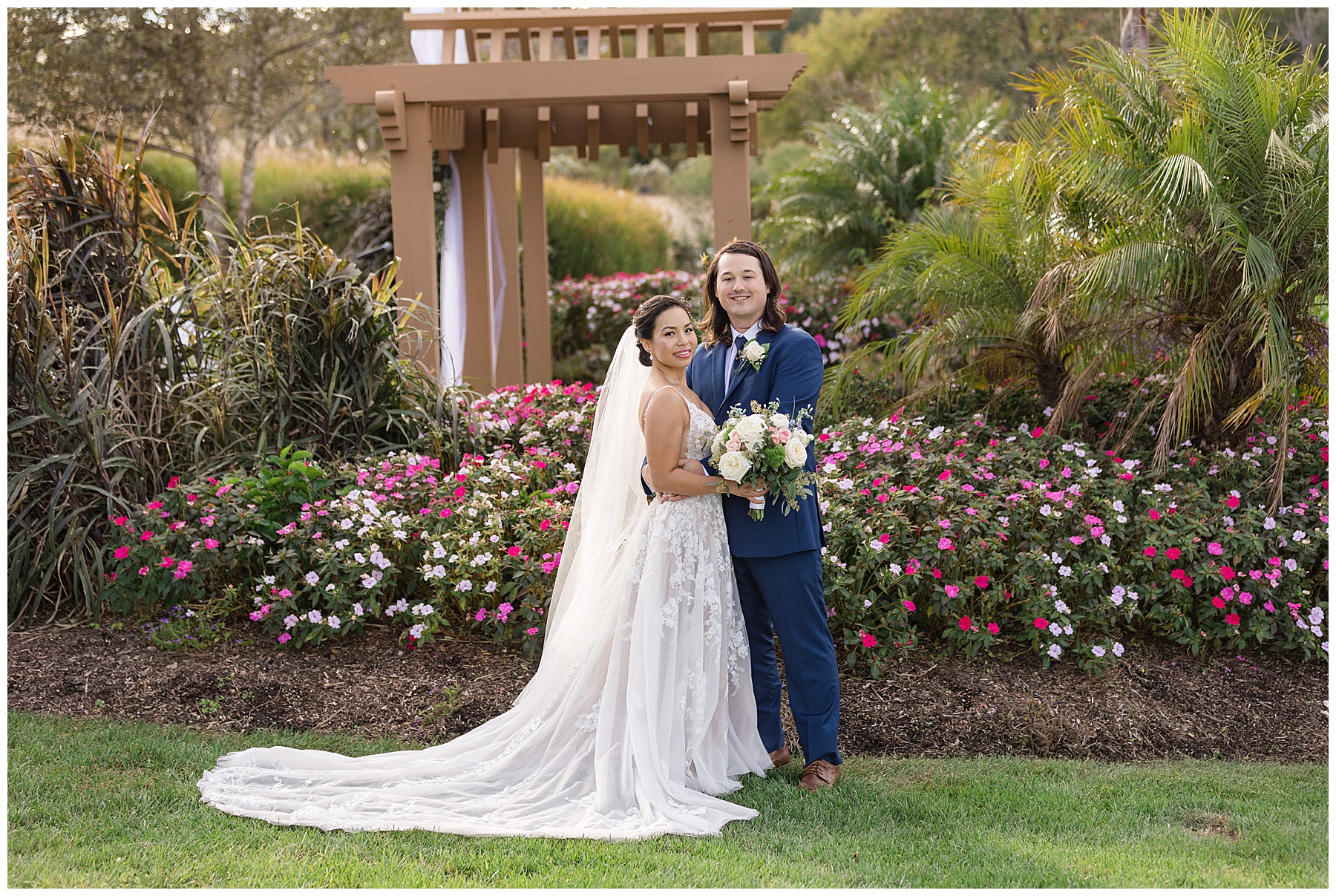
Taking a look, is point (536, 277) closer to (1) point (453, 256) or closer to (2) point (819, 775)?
(1) point (453, 256)

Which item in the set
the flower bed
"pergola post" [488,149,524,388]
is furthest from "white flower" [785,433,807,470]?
"pergola post" [488,149,524,388]

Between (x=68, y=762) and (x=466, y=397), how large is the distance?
10.6ft

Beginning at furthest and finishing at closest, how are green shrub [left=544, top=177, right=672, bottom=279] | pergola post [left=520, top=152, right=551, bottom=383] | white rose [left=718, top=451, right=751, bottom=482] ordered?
green shrub [left=544, top=177, right=672, bottom=279]
pergola post [left=520, top=152, right=551, bottom=383]
white rose [left=718, top=451, right=751, bottom=482]

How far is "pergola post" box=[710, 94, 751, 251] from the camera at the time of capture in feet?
23.1

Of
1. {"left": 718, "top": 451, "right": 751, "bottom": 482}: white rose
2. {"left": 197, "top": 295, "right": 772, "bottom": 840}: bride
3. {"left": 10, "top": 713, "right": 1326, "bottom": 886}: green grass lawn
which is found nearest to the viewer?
{"left": 10, "top": 713, "right": 1326, "bottom": 886}: green grass lawn

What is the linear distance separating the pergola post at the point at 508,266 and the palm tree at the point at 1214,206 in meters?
5.14

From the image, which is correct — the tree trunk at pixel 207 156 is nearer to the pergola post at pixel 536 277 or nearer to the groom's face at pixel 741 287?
the pergola post at pixel 536 277

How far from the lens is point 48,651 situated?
4.70 m

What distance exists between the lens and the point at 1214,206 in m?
4.98

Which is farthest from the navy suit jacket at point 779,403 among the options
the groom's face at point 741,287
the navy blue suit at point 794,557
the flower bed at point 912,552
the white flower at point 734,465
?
the flower bed at point 912,552

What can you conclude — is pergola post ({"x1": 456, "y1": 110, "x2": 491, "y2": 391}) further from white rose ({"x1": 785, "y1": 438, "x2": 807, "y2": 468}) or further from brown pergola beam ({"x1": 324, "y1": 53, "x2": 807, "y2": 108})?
white rose ({"x1": 785, "y1": 438, "x2": 807, "y2": 468})

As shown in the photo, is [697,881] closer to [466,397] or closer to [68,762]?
[68,762]

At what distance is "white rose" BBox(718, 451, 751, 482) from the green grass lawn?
1.15 m

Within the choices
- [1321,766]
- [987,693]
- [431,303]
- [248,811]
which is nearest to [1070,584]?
[987,693]
